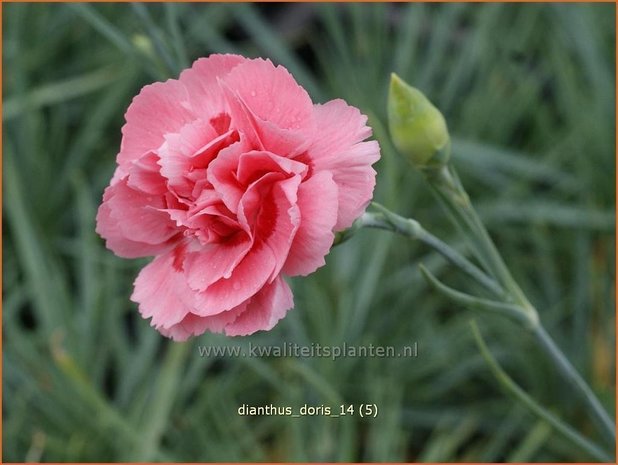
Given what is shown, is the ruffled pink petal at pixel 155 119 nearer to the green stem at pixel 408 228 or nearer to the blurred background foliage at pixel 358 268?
the green stem at pixel 408 228

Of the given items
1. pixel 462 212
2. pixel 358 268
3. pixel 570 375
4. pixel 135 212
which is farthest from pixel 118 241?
pixel 358 268

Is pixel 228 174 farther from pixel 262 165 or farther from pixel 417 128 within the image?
pixel 417 128

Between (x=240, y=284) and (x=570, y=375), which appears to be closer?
(x=240, y=284)

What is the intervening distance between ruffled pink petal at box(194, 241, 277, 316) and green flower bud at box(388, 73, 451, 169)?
5.9 inches

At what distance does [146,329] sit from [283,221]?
78 cm

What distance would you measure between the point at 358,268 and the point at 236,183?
2.47ft

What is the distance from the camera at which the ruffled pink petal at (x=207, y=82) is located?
0.62 m

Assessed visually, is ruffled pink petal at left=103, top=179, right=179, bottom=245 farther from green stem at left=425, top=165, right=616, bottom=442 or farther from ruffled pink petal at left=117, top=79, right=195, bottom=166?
green stem at left=425, top=165, right=616, bottom=442

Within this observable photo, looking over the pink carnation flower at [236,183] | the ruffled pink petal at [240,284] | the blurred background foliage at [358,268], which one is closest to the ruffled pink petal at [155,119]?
the pink carnation flower at [236,183]

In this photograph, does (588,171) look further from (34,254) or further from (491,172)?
(34,254)

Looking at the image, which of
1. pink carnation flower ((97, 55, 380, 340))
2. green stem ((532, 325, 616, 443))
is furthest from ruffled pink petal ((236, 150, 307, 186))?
green stem ((532, 325, 616, 443))

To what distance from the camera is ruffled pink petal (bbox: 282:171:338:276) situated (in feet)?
1.83

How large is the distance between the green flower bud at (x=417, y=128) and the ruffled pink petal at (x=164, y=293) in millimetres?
190

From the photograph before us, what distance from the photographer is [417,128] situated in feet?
2.19
